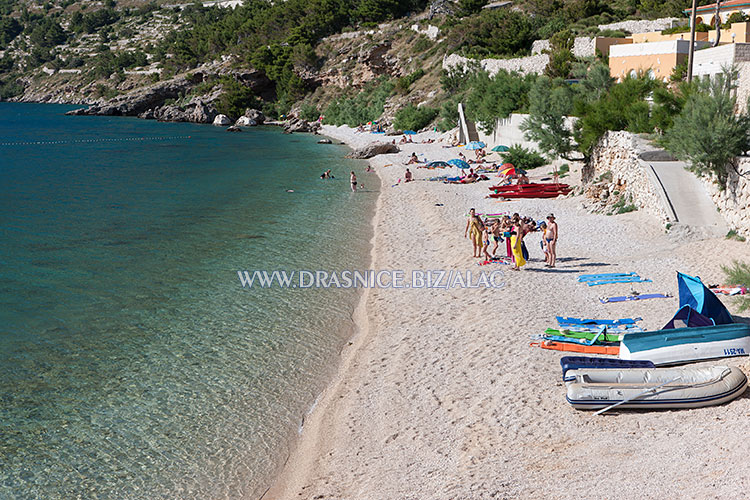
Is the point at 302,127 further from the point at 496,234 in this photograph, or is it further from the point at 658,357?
the point at 658,357

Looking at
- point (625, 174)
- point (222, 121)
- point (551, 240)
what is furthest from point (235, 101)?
point (551, 240)

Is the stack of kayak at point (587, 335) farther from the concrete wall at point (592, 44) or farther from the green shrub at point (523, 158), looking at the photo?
the concrete wall at point (592, 44)

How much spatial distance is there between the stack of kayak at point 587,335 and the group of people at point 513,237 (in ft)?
14.4

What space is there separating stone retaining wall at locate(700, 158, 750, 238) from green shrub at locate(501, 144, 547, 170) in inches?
639

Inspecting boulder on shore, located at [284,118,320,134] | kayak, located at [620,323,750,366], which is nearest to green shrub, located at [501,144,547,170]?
kayak, located at [620,323,750,366]

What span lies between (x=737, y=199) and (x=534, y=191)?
10730 millimetres

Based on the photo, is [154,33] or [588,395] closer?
[588,395]

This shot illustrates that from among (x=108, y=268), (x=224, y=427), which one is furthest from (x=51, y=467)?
(x=108, y=268)

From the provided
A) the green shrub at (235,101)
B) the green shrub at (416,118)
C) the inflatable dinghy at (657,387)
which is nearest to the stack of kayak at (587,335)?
the inflatable dinghy at (657,387)

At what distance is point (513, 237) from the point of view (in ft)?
60.5

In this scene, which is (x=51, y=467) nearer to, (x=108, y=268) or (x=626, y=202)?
(x=108, y=268)

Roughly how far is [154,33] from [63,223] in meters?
190

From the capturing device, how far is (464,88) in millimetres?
66000

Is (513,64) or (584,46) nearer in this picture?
(584,46)
